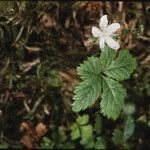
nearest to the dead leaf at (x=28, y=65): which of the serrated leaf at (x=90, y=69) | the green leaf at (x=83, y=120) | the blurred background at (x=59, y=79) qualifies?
the blurred background at (x=59, y=79)

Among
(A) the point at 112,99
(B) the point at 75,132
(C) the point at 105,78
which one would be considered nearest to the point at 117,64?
(C) the point at 105,78

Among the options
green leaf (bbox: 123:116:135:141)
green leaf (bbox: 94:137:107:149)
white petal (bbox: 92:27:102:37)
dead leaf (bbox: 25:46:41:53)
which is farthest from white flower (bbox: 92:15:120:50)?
green leaf (bbox: 94:137:107:149)

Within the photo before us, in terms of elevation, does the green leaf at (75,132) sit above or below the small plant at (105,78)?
below

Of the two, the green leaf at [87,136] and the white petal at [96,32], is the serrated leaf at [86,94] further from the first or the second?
the green leaf at [87,136]

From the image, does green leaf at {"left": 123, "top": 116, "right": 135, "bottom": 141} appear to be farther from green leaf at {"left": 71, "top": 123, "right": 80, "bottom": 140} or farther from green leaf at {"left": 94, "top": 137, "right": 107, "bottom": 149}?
green leaf at {"left": 71, "top": 123, "right": 80, "bottom": 140}

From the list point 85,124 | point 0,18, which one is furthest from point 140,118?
point 0,18

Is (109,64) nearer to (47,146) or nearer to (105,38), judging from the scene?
(105,38)
